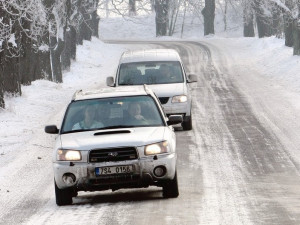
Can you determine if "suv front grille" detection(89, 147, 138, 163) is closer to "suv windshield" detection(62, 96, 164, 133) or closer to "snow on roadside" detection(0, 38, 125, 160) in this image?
"suv windshield" detection(62, 96, 164, 133)

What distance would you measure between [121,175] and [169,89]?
8.72 m

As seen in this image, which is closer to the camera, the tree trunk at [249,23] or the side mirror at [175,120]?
the side mirror at [175,120]

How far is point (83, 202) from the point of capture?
38.9ft

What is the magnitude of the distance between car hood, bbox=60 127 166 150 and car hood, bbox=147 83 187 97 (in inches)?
298

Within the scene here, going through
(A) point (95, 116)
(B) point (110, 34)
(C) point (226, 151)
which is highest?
(A) point (95, 116)

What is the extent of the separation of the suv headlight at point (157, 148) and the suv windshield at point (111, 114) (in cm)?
82

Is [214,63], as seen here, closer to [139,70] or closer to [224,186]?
[139,70]

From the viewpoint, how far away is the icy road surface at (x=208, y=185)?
10469 mm

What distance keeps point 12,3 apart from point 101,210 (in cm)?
1439

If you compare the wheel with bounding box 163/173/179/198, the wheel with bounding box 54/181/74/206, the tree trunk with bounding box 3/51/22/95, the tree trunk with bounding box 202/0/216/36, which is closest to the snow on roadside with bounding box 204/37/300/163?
the wheel with bounding box 163/173/179/198

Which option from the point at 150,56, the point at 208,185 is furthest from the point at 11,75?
the point at 208,185

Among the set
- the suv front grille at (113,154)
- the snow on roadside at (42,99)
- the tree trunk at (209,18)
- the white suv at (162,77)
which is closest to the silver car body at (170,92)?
the white suv at (162,77)

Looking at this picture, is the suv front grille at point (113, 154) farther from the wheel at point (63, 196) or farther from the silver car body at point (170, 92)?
the silver car body at point (170, 92)

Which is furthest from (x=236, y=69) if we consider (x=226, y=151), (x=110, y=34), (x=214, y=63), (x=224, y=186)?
(x=110, y=34)
